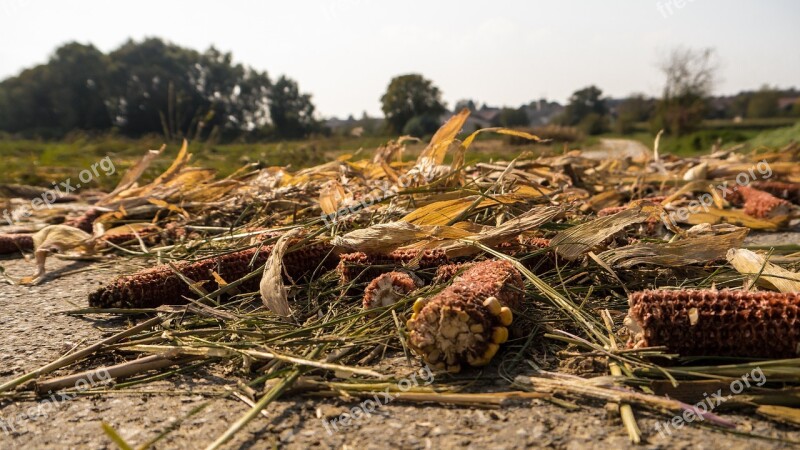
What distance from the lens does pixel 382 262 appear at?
2113 mm

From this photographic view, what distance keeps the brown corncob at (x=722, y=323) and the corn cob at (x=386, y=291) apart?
A: 2.38 feet

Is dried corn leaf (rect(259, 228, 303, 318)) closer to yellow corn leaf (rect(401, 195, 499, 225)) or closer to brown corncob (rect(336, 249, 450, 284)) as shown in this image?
brown corncob (rect(336, 249, 450, 284))

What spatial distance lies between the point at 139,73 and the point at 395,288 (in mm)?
40991

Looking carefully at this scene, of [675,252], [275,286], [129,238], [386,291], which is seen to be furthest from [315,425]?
[129,238]

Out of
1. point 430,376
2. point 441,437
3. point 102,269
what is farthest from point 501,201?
point 102,269

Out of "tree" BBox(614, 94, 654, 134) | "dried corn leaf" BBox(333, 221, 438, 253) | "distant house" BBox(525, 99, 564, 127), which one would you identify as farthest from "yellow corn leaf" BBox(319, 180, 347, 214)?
"distant house" BBox(525, 99, 564, 127)

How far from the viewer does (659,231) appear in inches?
107

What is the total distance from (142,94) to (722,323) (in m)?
40.2

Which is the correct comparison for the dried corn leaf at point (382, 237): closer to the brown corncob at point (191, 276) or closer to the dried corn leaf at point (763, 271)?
the brown corncob at point (191, 276)

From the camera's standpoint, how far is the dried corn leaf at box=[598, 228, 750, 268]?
6.48ft

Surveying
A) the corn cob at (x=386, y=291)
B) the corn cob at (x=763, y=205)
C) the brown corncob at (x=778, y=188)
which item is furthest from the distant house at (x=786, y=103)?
the corn cob at (x=386, y=291)

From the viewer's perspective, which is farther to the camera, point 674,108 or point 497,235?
point 674,108

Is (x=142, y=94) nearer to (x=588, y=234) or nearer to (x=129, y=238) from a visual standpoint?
(x=129, y=238)

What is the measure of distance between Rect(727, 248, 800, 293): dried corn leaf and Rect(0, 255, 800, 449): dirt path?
28.8 inches
